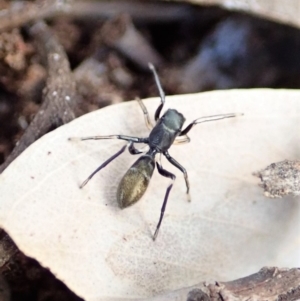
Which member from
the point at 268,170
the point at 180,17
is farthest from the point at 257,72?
the point at 268,170

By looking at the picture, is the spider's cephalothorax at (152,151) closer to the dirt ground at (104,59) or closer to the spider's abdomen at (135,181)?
the spider's abdomen at (135,181)

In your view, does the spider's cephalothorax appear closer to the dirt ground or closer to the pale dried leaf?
the pale dried leaf

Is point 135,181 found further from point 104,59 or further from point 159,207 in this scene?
point 104,59

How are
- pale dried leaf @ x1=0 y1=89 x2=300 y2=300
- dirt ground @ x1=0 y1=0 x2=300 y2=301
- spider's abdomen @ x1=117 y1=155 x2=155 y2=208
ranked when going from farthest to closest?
dirt ground @ x1=0 y1=0 x2=300 y2=301 → spider's abdomen @ x1=117 y1=155 x2=155 y2=208 → pale dried leaf @ x1=0 y1=89 x2=300 y2=300

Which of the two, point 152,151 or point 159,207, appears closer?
point 159,207

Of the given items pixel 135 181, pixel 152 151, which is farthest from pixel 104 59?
pixel 135 181

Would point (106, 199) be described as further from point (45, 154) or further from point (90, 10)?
point (90, 10)

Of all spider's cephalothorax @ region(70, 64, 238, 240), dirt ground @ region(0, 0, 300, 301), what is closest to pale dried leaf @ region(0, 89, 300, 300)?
spider's cephalothorax @ region(70, 64, 238, 240)

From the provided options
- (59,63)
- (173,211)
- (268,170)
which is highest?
(59,63)
